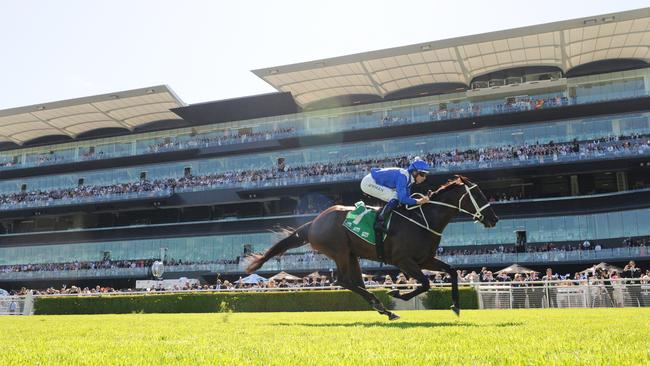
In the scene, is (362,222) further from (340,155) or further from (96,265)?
(96,265)

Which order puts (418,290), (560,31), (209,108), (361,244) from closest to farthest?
1. (418,290)
2. (361,244)
3. (560,31)
4. (209,108)

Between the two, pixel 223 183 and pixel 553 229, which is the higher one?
pixel 223 183

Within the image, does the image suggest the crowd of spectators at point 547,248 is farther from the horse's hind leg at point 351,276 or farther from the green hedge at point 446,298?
the horse's hind leg at point 351,276

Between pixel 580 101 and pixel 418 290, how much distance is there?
35.2m

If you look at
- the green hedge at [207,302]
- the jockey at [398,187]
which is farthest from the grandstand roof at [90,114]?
the jockey at [398,187]

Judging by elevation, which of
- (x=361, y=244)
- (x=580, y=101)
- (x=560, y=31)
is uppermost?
(x=560, y=31)

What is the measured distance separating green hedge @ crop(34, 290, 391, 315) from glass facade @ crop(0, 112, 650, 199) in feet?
67.0

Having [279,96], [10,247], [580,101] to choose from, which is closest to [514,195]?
[580,101]

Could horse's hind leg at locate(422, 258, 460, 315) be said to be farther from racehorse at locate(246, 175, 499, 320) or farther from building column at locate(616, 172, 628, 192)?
building column at locate(616, 172, 628, 192)

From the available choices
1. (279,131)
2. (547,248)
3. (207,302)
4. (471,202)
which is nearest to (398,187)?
(471,202)

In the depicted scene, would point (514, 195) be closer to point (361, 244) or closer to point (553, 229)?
point (553, 229)

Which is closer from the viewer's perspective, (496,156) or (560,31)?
(560,31)

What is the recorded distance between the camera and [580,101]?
40.0 meters

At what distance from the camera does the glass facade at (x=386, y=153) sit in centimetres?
3922
